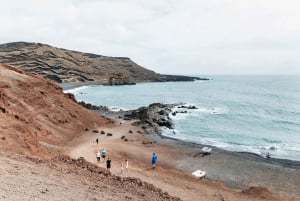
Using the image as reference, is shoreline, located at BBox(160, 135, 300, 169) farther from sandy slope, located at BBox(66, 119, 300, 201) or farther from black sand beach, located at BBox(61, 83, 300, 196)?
sandy slope, located at BBox(66, 119, 300, 201)

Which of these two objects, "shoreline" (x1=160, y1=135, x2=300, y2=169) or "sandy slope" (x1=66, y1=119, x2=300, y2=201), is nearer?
"sandy slope" (x1=66, y1=119, x2=300, y2=201)

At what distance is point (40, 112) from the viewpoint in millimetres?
47812

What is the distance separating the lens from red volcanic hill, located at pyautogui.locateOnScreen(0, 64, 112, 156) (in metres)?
39.7

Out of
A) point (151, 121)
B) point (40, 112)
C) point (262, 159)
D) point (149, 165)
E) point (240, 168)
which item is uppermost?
point (40, 112)

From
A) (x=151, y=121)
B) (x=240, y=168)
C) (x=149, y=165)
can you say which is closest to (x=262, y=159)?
(x=240, y=168)

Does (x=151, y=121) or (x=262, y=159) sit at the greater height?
(x=151, y=121)

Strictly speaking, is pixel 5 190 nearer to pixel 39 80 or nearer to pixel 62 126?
pixel 62 126

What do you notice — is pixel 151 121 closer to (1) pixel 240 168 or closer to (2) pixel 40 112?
(2) pixel 40 112

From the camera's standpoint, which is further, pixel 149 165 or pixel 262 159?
pixel 262 159

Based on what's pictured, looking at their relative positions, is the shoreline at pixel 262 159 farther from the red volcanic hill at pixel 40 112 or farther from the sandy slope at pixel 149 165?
the red volcanic hill at pixel 40 112

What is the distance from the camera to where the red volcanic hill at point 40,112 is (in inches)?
1561

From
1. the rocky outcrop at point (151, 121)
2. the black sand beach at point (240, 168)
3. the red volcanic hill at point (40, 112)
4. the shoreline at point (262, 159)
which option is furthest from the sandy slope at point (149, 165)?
the shoreline at point (262, 159)

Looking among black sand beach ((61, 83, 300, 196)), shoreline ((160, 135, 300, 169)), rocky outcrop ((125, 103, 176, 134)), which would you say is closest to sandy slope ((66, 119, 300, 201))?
black sand beach ((61, 83, 300, 196))

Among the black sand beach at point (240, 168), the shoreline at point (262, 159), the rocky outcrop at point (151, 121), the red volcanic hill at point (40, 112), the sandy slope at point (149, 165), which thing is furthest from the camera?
the rocky outcrop at point (151, 121)
